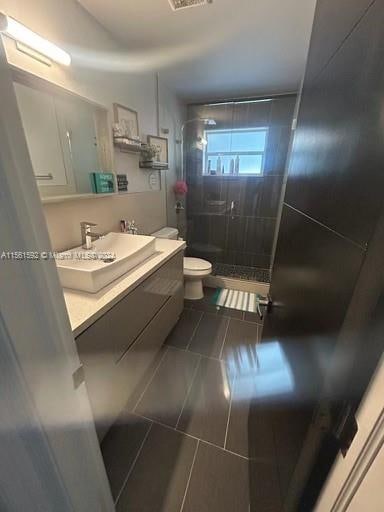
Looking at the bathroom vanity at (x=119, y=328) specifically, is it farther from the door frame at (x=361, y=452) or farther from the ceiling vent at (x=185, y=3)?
the ceiling vent at (x=185, y=3)

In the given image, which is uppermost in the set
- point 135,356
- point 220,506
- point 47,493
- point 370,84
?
point 370,84

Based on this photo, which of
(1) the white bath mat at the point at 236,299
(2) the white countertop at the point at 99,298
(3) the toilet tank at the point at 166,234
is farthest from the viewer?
(1) the white bath mat at the point at 236,299

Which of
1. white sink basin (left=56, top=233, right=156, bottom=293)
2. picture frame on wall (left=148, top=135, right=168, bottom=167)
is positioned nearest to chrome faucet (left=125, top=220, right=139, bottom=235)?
white sink basin (left=56, top=233, right=156, bottom=293)

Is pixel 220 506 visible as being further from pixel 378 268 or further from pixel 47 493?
pixel 378 268

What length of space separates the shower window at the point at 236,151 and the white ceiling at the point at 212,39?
1.81 feet

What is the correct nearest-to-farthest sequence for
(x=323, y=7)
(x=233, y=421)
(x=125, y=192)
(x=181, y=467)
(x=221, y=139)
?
(x=323, y=7), (x=181, y=467), (x=233, y=421), (x=125, y=192), (x=221, y=139)

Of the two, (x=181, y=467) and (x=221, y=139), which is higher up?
(x=221, y=139)

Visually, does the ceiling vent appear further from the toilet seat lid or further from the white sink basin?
the toilet seat lid

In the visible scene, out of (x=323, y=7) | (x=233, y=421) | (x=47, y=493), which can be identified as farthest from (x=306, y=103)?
(x=233, y=421)

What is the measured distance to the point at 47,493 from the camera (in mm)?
522

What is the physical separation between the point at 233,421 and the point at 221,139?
296cm

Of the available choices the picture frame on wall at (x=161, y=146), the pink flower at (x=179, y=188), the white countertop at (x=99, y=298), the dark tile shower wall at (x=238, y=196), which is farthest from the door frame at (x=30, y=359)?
the dark tile shower wall at (x=238, y=196)

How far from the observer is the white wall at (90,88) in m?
1.04

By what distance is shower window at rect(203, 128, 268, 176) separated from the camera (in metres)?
2.66
